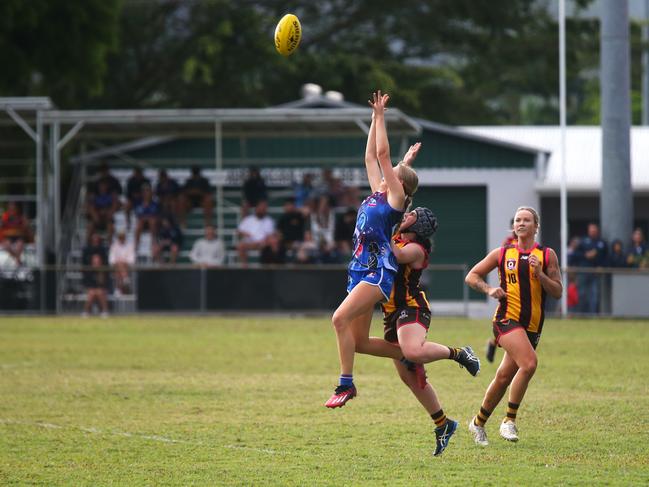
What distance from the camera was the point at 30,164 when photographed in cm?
3712

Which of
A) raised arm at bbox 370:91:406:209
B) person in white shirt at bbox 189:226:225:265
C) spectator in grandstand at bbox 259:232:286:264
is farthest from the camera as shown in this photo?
person in white shirt at bbox 189:226:225:265

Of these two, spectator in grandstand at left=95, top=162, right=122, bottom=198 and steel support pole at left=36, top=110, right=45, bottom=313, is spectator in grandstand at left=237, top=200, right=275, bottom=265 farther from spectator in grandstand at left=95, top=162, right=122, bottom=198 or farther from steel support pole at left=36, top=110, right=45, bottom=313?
steel support pole at left=36, top=110, right=45, bottom=313

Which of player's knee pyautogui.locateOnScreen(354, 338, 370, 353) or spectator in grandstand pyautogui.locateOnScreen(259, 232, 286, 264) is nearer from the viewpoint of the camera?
player's knee pyautogui.locateOnScreen(354, 338, 370, 353)

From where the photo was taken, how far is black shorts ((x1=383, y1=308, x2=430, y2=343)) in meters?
9.31

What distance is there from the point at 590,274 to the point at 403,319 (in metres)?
15.9

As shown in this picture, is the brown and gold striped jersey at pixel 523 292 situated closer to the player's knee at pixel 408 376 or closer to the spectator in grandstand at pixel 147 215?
the player's knee at pixel 408 376

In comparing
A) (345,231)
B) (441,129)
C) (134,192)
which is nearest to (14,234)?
(134,192)

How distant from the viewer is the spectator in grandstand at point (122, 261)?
2520 centimetres

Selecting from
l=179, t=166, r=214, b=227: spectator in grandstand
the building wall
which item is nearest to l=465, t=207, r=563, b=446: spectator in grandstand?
l=179, t=166, r=214, b=227: spectator in grandstand

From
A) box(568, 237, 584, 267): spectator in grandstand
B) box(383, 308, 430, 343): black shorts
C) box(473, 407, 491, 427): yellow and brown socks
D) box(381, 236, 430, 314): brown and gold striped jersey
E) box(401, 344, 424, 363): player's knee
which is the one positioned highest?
box(568, 237, 584, 267): spectator in grandstand

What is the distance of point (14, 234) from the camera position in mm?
28625

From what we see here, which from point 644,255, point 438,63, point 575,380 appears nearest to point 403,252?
point 575,380

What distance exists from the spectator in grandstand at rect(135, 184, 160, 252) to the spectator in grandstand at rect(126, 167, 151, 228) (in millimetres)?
361

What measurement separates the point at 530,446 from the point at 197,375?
22.1ft
